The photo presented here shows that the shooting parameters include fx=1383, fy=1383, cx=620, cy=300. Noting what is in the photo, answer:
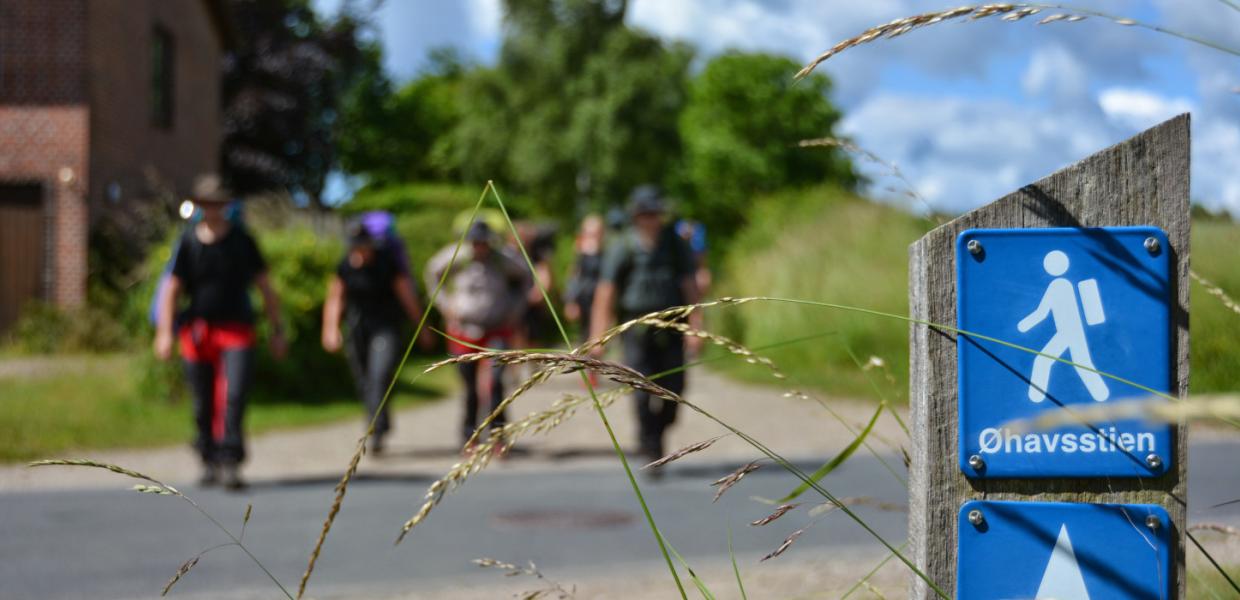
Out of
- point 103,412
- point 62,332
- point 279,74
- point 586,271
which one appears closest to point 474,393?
point 103,412

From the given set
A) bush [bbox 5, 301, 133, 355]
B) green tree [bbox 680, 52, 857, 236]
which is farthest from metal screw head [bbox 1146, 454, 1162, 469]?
green tree [bbox 680, 52, 857, 236]

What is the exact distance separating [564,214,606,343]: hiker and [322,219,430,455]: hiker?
14.7ft

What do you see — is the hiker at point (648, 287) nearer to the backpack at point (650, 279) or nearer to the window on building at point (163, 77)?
the backpack at point (650, 279)

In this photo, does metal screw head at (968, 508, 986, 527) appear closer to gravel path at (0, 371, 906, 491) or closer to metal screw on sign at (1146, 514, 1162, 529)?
metal screw on sign at (1146, 514, 1162, 529)

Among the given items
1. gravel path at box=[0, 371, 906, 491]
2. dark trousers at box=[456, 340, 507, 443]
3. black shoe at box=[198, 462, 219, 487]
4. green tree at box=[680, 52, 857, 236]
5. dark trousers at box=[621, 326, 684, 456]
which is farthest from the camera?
green tree at box=[680, 52, 857, 236]

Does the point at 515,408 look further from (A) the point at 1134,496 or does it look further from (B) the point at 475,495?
(A) the point at 1134,496

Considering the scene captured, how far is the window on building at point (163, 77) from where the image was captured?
24016 millimetres

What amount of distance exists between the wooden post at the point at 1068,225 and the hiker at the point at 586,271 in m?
12.3

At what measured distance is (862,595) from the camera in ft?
11.9

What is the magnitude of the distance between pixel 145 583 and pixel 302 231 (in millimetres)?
9985

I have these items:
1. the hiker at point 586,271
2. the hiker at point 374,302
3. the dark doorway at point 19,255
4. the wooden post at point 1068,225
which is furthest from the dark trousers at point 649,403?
the dark doorway at point 19,255

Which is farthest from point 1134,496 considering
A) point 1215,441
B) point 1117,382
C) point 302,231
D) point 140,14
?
point 140,14

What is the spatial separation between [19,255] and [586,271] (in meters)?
9.75

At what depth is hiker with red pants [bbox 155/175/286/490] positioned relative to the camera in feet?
26.6
